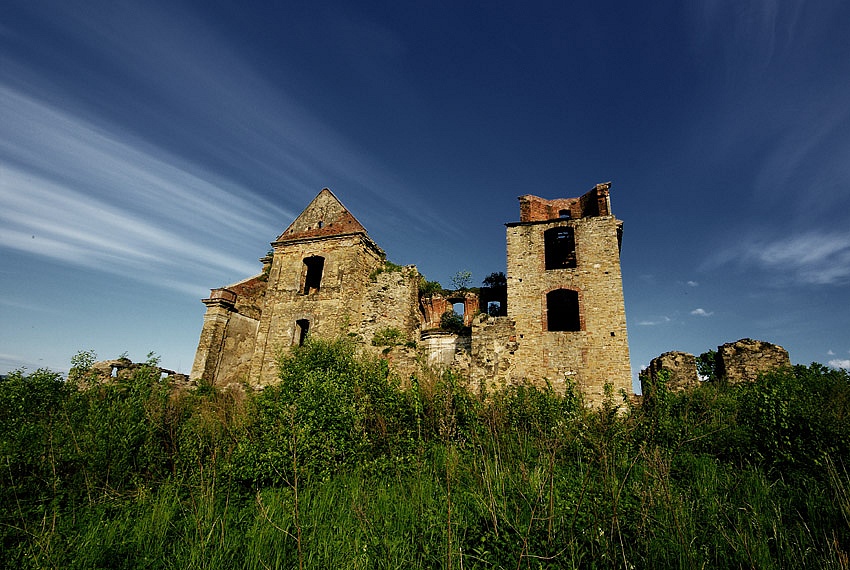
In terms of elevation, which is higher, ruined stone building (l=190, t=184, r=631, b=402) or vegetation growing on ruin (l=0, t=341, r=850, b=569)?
ruined stone building (l=190, t=184, r=631, b=402)

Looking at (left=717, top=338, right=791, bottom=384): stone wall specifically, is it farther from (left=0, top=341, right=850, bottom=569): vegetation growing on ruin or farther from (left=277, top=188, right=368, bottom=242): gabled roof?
(left=277, top=188, right=368, bottom=242): gabled roof

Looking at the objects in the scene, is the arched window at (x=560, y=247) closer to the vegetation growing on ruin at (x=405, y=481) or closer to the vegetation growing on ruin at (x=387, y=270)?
the vegetation growing on ruin at (x=387, y=270)

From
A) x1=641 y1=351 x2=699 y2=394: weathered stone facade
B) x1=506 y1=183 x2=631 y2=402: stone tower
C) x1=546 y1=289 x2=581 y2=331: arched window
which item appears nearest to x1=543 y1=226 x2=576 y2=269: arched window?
x1=506 y1=183 x2=631 y2=402: stone tower

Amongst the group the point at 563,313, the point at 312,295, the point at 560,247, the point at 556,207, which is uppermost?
the point at 556,207

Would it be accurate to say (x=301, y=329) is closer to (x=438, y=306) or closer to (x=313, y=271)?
(x=313, y=271)

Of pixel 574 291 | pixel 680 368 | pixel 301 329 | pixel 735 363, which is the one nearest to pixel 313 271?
pixel 301 329

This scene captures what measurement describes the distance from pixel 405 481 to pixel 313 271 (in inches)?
614

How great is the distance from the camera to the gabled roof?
18609mm

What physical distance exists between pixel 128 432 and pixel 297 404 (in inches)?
110

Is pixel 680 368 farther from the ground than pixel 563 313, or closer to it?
closer to it

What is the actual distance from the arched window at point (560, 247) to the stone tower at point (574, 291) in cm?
5

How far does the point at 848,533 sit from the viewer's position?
11.5ft

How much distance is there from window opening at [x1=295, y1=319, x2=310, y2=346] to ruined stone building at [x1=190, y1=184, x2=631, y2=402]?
0.05 meters

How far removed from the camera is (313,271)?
773 inches
